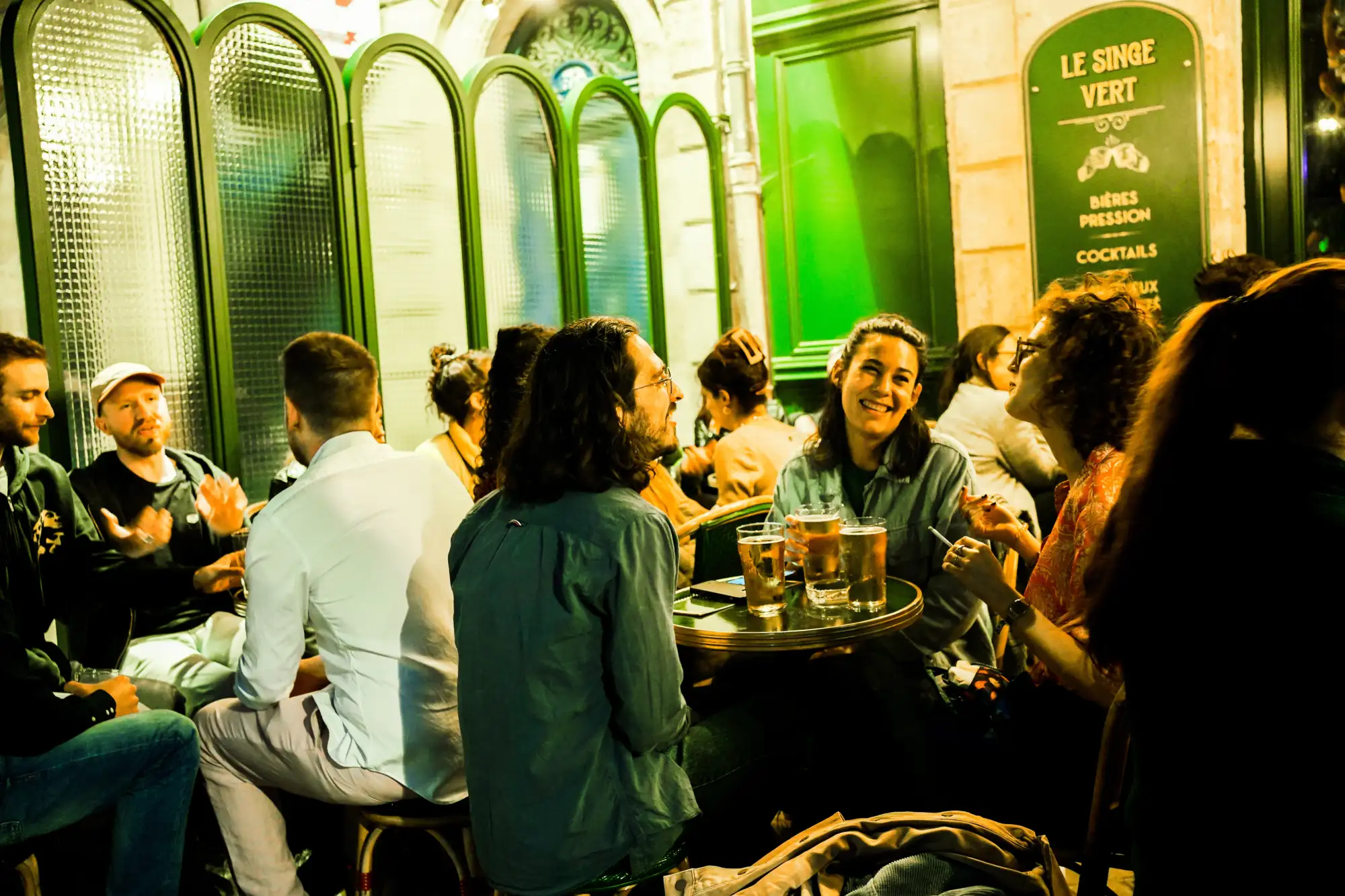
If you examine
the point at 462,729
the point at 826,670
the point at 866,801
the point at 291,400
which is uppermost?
the point at 291,400

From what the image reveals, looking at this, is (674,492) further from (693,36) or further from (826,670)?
(693,36)

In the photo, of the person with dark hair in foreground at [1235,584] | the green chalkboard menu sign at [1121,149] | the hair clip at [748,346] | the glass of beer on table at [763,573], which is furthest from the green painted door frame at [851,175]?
the person with dark hair in foreground at [1235,584]

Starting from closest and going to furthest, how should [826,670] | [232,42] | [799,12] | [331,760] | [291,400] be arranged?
[331,760] → [291,400] → [826,670] → [232,42] → [799,12]

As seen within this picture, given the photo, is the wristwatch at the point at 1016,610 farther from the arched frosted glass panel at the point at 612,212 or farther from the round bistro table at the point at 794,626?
the arched frosted glass panel at the point at 612,212

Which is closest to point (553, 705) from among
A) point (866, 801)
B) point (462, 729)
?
point (462, 729)

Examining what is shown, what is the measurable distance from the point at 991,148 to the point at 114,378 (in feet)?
14.9

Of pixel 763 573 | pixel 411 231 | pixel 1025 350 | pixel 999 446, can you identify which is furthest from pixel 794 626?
pixel 411 231

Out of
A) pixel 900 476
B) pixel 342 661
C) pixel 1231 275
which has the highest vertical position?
pixel 1231 275

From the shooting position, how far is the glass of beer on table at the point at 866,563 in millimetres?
2545

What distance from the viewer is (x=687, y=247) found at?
679cm

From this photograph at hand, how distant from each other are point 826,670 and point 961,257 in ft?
12.6

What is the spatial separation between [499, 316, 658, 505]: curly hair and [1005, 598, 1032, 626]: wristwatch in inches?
31.3

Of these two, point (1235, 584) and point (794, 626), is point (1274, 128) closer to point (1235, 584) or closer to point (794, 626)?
point (794, 626)

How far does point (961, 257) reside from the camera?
6047mm
